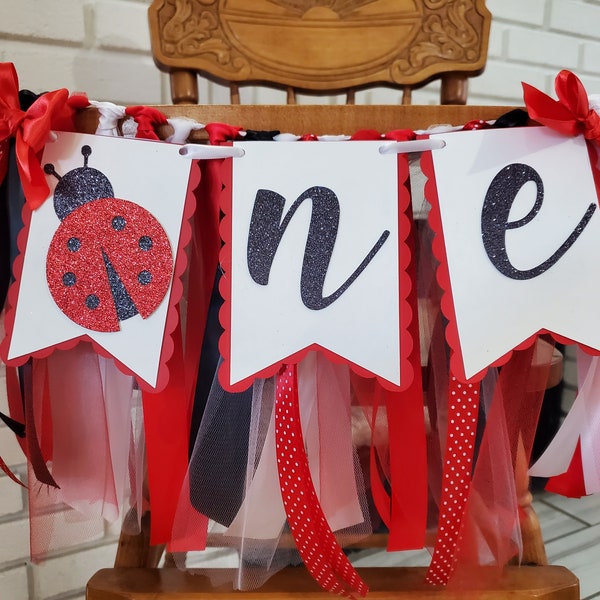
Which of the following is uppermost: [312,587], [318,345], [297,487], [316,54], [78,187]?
[316,54]

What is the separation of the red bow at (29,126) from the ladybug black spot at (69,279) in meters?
0.06

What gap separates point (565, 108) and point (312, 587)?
1.48 ft

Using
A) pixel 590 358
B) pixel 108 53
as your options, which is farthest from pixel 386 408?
pixel 108 53

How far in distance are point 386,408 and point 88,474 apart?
27 centimetres

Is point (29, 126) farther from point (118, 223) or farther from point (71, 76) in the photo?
point (71, 76)

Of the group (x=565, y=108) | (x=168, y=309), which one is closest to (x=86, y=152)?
(x=168, y=309)

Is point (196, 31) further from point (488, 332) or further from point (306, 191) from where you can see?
point (488, 332)

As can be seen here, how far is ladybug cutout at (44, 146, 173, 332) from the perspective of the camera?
0.40 m

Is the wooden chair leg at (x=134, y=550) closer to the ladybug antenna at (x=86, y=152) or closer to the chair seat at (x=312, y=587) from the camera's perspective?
the chair seat at (x=312, y=587)

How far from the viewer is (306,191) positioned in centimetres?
40

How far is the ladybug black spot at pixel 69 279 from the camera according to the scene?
1.33 ft

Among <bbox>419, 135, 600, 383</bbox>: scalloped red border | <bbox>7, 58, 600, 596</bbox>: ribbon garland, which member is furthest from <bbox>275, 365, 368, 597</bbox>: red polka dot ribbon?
<bbox>419, 135, 600, 383</bbox>: scalloped red border

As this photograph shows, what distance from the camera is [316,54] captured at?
0.56 metres

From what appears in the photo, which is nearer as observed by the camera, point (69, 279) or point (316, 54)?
point (69, 279)
